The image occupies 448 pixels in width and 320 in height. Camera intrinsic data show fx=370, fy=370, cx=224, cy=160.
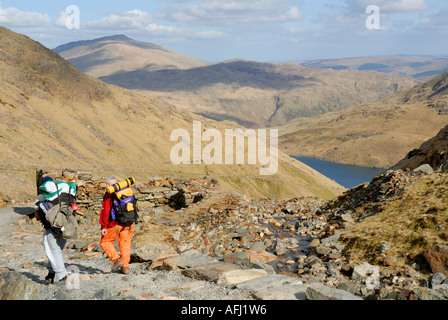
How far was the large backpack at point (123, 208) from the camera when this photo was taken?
10.5 m

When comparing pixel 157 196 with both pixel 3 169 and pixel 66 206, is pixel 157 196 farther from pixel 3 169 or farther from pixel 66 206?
pixel 3 169

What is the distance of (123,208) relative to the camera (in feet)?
34.7

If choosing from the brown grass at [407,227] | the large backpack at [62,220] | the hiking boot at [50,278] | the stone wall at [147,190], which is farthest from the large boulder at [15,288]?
the stone wall at [147,190]

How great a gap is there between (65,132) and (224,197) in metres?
72.4

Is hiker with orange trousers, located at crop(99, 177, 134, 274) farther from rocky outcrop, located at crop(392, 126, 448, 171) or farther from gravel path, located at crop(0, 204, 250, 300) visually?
rocky outcrop, located at crop(392, 126, 448, 171)

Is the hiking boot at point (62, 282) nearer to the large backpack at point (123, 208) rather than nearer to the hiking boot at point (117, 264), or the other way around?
the hiking boot at point (117, 264)

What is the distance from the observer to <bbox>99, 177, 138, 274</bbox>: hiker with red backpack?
34.6 feet

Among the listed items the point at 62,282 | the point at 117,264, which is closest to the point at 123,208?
the point at 117,264

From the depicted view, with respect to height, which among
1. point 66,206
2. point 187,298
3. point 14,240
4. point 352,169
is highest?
point 66,206

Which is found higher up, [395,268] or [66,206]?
[66,206]

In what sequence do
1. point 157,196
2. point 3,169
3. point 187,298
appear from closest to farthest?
1. point 187,298
2. point 157,196
3. point 3,169

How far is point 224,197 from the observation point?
72.1ft
